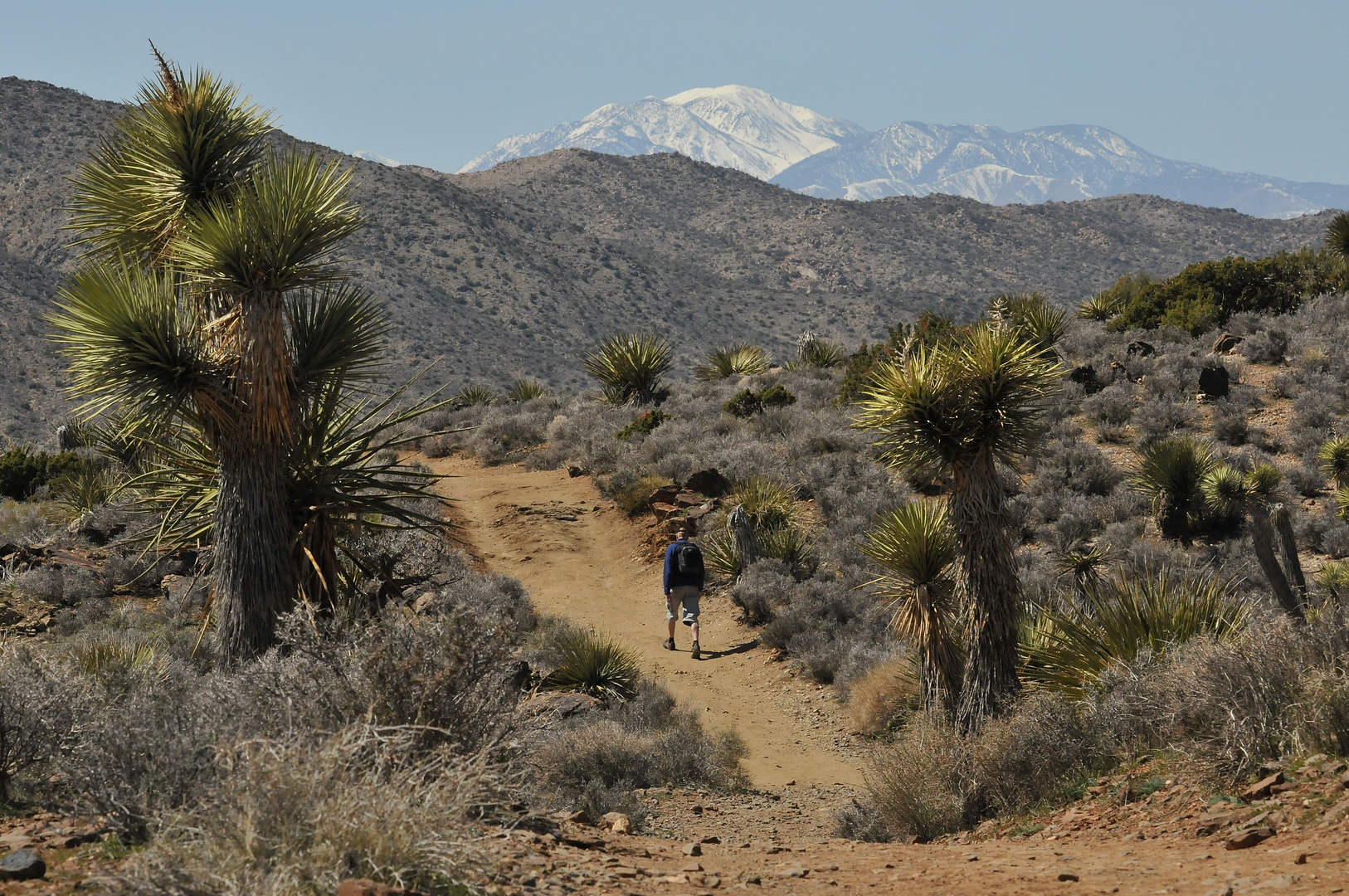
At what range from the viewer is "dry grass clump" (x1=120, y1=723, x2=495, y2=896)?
3289mm

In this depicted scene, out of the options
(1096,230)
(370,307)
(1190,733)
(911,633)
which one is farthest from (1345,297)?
(1096,230)

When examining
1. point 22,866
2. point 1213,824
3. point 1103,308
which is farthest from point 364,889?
point 1103,308

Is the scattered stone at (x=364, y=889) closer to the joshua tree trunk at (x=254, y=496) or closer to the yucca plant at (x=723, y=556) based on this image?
the joshua tree trunk at (x=254, y=496)

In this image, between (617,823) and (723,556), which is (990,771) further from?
(723,556)

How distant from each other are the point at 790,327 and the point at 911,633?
60.1m

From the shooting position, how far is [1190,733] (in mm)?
5867

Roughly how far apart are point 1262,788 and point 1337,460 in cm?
1218

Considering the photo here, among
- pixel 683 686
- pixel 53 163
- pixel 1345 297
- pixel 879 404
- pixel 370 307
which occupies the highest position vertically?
pixel 53 163

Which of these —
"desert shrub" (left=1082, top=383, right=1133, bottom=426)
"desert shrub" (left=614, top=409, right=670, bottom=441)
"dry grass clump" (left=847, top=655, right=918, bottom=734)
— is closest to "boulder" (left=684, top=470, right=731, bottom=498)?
"desert shrub" (left=614, top=409, right=670, bottom=441)

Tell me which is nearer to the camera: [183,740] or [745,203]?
[183,740]

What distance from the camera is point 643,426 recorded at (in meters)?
21.9

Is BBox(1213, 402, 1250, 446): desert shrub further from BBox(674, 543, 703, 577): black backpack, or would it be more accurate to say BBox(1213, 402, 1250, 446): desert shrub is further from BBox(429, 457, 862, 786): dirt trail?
BBox(674, 543, 703, 577): black backpack

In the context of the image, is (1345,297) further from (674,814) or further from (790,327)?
(790,327)

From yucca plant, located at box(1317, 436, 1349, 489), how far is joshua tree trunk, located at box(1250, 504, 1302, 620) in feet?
27.6
